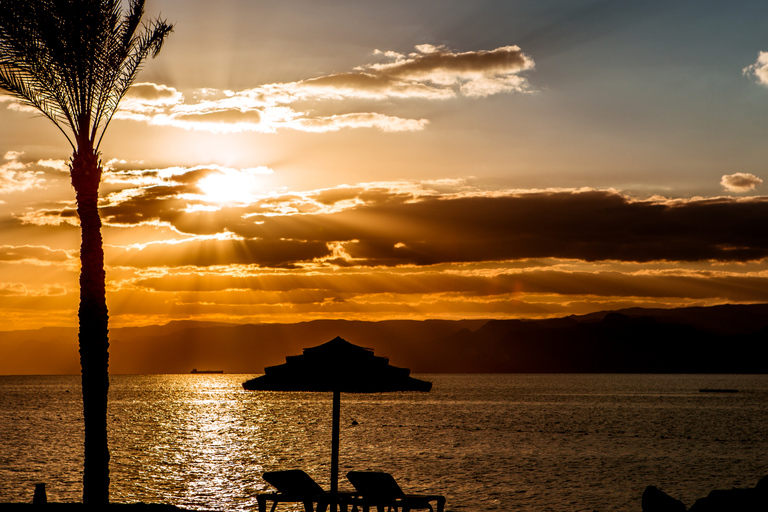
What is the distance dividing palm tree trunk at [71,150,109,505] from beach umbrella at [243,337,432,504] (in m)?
4.76

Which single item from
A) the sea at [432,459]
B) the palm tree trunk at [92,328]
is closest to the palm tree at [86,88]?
the palm tree trunk at [92,328]

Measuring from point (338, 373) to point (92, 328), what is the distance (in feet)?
20.4

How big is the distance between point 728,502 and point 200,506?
17.5m

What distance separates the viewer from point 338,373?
11.5 meters

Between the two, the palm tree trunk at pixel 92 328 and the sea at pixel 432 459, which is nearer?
the palm tree trunk at pixel 92 328

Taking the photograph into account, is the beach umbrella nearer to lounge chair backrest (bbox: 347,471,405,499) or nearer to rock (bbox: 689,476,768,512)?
lounge chair backrest (bbox: 347,471,405,499)

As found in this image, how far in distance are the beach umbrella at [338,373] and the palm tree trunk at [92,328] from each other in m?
4.76

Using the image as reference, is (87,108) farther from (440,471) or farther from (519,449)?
(519,449)

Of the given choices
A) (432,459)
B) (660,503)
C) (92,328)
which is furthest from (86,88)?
(432,459)

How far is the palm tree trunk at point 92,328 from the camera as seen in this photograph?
1434 centimetres

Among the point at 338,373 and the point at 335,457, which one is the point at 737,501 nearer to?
the point at 335,457

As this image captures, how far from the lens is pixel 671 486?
98.6 feet

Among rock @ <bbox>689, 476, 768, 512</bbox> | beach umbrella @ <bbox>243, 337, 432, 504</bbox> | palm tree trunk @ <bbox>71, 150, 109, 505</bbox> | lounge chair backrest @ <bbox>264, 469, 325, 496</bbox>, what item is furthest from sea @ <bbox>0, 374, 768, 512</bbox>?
beach umbrella @ <bbox>243, 337, 432, 504</bbox>

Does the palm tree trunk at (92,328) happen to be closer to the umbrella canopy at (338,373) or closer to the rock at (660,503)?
the umbrella canopy at (338,373)
